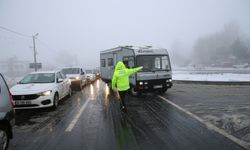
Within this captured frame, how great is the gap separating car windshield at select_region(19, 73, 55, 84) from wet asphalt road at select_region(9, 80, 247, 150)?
2003 millimetres

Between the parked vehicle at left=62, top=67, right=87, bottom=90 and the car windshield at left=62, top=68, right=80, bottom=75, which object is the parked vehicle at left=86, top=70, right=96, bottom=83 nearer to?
the car windshield at left=62, top=68, right=80, bottom=75

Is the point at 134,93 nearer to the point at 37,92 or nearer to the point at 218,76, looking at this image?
the point at 37,92

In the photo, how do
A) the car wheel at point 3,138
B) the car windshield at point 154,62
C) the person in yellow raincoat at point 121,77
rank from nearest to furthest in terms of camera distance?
the car wheel at point 3,138 < the person in yellow raincoat at point 121,77 < the car windshield at point 154,62

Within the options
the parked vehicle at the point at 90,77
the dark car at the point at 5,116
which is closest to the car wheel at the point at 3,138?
the dark car at the point at 5,116

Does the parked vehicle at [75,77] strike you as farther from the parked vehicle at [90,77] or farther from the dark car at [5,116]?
the dark car at [5,116]

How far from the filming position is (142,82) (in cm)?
990

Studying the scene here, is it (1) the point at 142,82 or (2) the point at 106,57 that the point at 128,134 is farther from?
(2) the point at 106,57

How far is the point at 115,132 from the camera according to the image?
4.86 meters

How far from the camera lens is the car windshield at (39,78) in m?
8.58

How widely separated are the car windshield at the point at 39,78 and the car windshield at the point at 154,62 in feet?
15.5

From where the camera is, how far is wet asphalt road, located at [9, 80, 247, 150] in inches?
159

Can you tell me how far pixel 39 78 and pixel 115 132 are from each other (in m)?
5.82

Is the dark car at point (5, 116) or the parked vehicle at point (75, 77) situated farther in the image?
the parked vehicle at point (75, 77)

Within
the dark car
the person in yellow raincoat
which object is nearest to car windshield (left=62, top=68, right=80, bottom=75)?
A: the person in yellow raincoat
